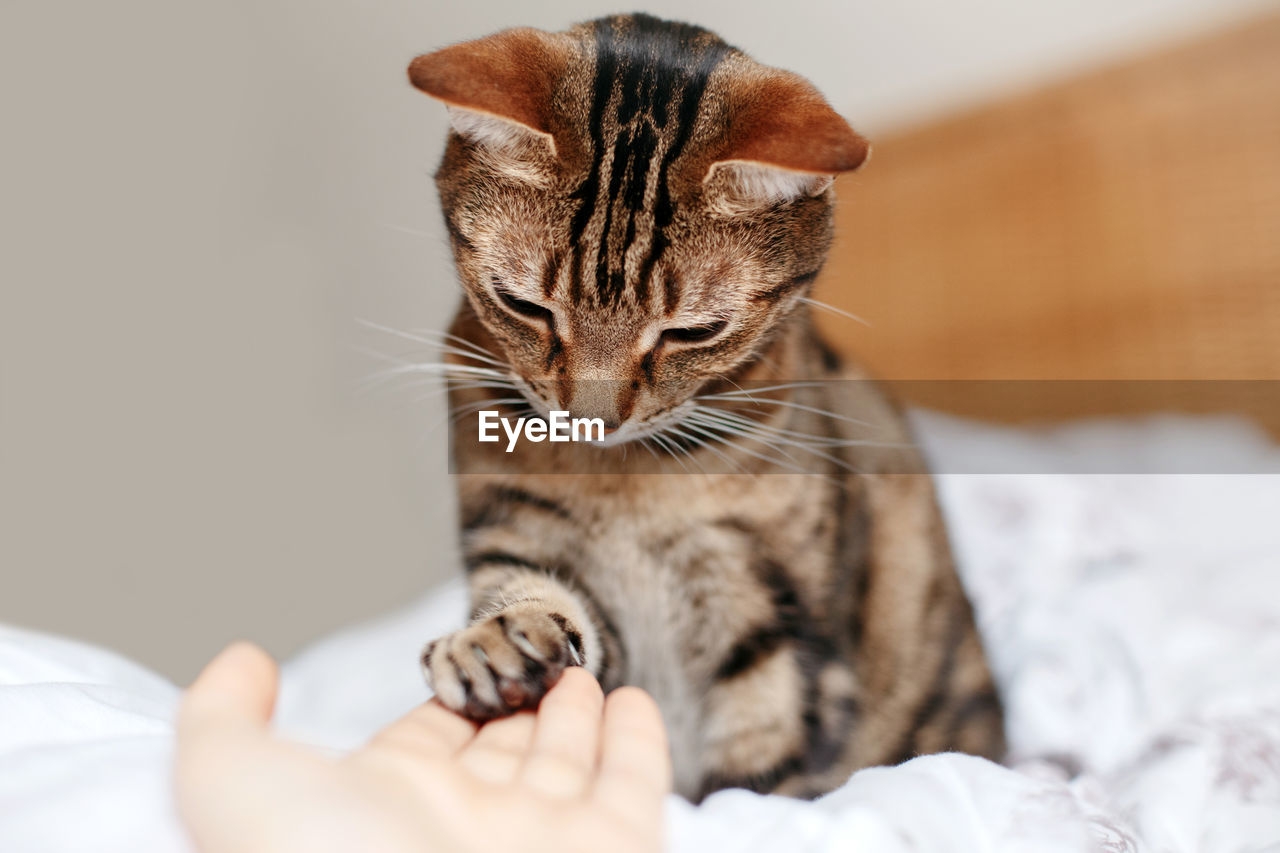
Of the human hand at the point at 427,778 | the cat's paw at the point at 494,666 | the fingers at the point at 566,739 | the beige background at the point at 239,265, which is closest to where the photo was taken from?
the human hand at the point at 427,778

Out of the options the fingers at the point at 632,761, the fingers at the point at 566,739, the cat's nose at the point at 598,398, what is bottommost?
the fingers at the point at 632,761

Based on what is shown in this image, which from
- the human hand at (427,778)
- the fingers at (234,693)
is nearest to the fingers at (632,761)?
the human hand at (427,778)

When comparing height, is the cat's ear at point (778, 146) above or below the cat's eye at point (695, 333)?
above

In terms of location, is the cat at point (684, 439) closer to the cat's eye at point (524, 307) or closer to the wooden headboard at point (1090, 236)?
the cat's eye at point (524, 307)

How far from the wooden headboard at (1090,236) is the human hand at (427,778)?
3.77ft

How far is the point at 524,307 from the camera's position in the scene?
27.5 inches

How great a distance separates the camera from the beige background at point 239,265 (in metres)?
1.44

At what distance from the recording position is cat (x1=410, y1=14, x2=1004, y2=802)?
0.66m

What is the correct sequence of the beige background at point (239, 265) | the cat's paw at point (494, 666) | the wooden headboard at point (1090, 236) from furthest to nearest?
1. the wooden headboard at point (1090, 236)
2. the beige background at point (239, 265)
3. the cat's paw at point (494, 666)

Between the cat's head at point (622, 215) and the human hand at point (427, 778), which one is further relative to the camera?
the cat's head at point (622, 215)

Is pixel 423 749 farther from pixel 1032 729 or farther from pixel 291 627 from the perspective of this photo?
pixel 291 627

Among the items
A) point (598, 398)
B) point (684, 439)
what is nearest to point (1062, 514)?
point (684, 439)

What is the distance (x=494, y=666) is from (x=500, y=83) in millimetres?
422

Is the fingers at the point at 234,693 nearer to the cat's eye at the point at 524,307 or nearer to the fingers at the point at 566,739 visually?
the fingers at the point at 566,739
